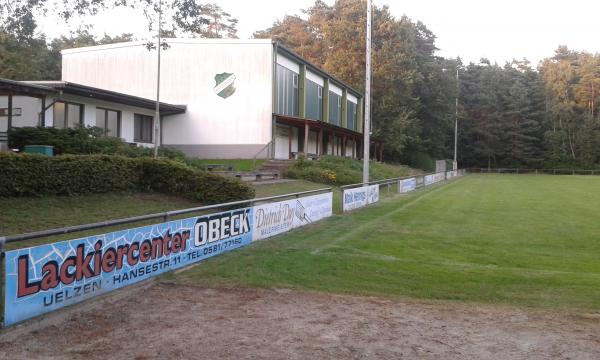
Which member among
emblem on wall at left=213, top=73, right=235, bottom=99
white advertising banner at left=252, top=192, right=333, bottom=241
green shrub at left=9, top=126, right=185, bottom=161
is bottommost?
white advertising banner at left=252, top=192, right=333, bottom=241

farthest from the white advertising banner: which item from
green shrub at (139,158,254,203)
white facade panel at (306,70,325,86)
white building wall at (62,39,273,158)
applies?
white facade panel at (306,70,325,86)

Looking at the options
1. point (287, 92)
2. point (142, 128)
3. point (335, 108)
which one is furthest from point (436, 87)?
point (142, 128)

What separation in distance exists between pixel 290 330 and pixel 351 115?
2238 inches

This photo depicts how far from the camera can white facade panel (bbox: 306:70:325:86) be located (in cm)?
4538

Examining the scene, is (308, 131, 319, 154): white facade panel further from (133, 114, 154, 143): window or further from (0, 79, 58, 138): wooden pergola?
(0, 79, 58, 138): wooden pergola

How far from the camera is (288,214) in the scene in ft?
49.9

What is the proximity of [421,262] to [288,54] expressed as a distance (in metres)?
30.9

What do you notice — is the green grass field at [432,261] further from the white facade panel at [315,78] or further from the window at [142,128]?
the white facade panel at [315,78]

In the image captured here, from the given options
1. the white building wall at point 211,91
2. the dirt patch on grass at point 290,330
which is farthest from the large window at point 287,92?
the dirt patch on grass at point 290,330

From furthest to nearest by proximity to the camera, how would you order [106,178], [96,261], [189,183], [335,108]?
1. [335,108]
2. [189,183]
3. [106,178]
4. [96,261]

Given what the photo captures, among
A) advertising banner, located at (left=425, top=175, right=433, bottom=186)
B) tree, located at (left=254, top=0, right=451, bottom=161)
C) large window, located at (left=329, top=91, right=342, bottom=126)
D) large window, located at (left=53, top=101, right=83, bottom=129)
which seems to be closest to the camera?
large window, located at (left=53, top=101, right=83, bottom=129)

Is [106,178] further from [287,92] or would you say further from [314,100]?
[314,100]

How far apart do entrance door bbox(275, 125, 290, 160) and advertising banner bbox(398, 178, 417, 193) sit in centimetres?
956

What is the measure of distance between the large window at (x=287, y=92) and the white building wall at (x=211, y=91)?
6.80ft
